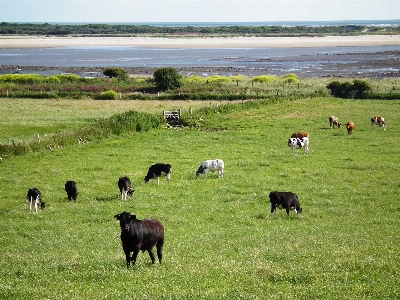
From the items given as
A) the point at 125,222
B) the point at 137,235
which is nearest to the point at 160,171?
the point at 137,235

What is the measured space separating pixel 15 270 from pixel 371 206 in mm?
15436

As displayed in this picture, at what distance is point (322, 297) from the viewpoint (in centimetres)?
1360

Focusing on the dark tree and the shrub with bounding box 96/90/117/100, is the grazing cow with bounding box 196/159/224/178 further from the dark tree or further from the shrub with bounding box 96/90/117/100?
the dark tree

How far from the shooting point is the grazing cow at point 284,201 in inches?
961

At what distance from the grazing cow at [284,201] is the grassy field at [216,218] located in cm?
39

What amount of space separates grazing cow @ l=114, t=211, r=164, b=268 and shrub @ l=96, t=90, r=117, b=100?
6265 centimetres

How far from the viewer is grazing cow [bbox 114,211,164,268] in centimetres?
1609

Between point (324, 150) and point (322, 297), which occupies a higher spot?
point (322, 297)

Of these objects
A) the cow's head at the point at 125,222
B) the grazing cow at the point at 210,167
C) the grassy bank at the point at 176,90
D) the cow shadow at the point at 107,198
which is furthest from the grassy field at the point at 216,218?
the grassy bank at the point at 176,90

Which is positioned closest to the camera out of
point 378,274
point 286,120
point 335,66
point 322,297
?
point 322,297

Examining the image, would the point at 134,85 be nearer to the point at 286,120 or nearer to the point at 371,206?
the point at 286,120

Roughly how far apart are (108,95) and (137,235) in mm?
63736

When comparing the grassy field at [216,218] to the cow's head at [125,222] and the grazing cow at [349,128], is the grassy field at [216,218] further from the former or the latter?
the cow's head at [125,222]

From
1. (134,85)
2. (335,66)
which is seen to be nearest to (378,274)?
(134,85)
